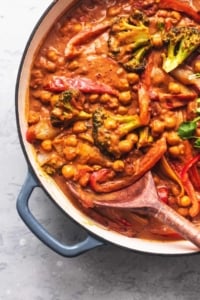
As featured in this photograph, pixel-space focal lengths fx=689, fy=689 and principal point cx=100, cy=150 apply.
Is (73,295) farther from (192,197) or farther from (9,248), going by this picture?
(192,197)

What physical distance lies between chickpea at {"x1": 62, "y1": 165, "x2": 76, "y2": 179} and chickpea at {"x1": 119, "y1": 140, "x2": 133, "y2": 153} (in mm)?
254

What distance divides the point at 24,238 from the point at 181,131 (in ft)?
3.25

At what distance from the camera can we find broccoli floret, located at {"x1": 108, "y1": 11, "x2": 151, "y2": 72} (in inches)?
125

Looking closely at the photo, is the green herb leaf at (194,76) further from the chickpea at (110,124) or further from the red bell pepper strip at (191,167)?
the chickpea at (110,124)

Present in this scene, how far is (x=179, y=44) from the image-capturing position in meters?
3.16

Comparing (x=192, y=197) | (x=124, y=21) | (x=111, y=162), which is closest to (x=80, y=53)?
(x=124, y=21)

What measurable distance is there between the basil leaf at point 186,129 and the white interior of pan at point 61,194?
0.52 metres

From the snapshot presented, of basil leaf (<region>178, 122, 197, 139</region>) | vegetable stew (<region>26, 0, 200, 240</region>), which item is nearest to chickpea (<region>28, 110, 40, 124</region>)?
vegetable stew (<region>26, 0, 200, 240</region>)

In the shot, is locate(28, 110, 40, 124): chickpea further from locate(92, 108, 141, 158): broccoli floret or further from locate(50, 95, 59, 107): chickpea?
locate(92, 108, 141, 158): broccoli floret

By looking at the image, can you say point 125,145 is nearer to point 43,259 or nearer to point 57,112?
point 57,112

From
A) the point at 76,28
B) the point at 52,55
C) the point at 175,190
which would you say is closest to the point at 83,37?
the point at 76,28

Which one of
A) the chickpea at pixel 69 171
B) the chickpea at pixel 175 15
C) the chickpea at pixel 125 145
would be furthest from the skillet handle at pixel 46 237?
the chickpea at pixel 175 15

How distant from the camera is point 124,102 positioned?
10.5 feet

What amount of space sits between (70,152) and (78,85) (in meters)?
0.32
